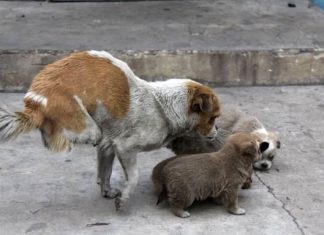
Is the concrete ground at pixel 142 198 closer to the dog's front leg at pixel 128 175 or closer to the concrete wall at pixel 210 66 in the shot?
the dog's front leg at pixel 128 175

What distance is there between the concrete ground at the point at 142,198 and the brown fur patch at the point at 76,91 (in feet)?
1.53

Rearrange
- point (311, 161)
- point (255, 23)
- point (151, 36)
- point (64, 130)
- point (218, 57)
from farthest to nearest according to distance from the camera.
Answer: point (255, 23) < point (151, 36) < point (218, 57) < point (311, 161) < point (64, 130)

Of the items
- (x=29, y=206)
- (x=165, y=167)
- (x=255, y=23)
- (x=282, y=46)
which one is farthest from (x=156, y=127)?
(x=255, y=23)

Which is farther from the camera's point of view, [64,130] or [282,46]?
[282,46]

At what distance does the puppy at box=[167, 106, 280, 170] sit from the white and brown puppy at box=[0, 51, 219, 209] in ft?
1.40

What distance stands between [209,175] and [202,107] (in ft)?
1.34

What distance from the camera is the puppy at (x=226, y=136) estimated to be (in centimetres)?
449

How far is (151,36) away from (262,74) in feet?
4.12

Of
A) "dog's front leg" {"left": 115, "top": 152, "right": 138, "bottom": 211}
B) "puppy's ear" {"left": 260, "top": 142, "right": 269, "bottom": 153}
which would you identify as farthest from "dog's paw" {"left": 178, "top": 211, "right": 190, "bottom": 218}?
"puppy's ear" {"left": 260, "top": 142, "right": 269, "bottom": 153}

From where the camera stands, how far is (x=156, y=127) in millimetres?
3861

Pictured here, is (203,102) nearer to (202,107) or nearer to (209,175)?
(202,107)

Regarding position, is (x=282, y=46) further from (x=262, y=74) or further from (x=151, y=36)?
(x=151, y=36)

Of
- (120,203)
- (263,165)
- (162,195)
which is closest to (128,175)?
(120,203)

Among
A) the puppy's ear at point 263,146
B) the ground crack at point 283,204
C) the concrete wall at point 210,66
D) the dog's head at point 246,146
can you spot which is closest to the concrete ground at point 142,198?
the ground crack at point 283,204
